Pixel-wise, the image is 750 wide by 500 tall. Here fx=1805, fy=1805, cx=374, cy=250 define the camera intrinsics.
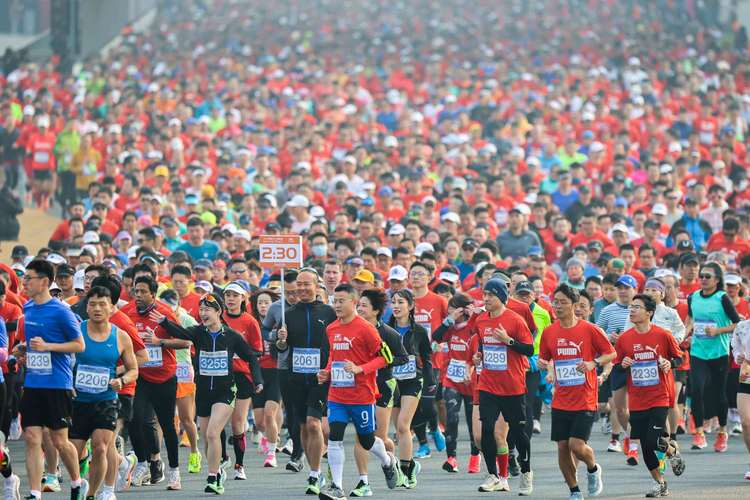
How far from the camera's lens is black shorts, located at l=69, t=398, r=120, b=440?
14.5 meters

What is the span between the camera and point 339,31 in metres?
57.9

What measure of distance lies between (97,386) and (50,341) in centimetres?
55

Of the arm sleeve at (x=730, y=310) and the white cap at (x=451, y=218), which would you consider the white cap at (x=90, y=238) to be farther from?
the arm sleeve at (x=730, y=310)

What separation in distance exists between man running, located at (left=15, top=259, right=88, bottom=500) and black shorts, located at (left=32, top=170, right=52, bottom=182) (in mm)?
17522

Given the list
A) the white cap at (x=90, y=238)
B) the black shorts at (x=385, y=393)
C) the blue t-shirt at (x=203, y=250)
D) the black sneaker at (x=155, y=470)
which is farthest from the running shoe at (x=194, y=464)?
the blue t-shirt at (x=203, y=250)

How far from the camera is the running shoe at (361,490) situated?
51.0ft

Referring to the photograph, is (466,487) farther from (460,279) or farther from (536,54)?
(536,54)

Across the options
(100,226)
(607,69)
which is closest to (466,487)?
(100,226)

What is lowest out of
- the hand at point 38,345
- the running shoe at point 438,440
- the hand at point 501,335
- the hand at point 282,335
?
the running shoe at point 438,440

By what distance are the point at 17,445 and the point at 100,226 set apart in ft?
18.7

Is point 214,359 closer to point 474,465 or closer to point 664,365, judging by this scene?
point 474,465

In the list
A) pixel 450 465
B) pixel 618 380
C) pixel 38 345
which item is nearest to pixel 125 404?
pixel 38 345

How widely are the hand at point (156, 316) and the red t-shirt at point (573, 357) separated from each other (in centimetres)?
346

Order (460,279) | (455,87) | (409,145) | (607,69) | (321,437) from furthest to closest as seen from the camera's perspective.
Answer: (607,69) → (455,87) → (409,145) → (460,279) → (321,437)
